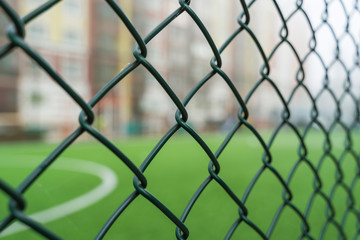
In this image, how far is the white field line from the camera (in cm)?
183

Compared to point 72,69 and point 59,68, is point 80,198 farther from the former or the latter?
point 72,69

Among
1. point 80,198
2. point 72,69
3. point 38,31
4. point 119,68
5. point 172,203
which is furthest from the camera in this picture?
point 119,68

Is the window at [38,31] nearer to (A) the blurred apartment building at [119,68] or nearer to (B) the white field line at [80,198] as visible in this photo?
(A) the blurred apartment building at [119,68]

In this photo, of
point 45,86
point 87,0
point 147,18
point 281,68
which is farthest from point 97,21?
point 281,68

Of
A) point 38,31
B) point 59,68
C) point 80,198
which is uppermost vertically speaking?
point 38,31

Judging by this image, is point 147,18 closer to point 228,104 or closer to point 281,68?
point 228,104

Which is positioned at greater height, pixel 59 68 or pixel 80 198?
pixel 59 68

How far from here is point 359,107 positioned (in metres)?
0.94

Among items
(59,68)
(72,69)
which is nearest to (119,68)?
(72,69)

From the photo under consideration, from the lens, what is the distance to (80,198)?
2451 millimetres

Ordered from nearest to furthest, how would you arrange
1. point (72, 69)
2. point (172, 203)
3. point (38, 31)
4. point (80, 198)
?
point (172, 203) → point (80, 198) → point (38, 31) → point (72, 69)

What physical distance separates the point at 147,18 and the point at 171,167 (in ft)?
36.6

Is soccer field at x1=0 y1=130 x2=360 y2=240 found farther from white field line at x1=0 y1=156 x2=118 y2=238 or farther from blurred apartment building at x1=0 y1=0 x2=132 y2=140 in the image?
blurred apartment building at x1=0 y1=0 x2=132 y2=140

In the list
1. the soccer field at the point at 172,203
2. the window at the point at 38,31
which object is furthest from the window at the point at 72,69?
the soccer field at the point at 172,203
